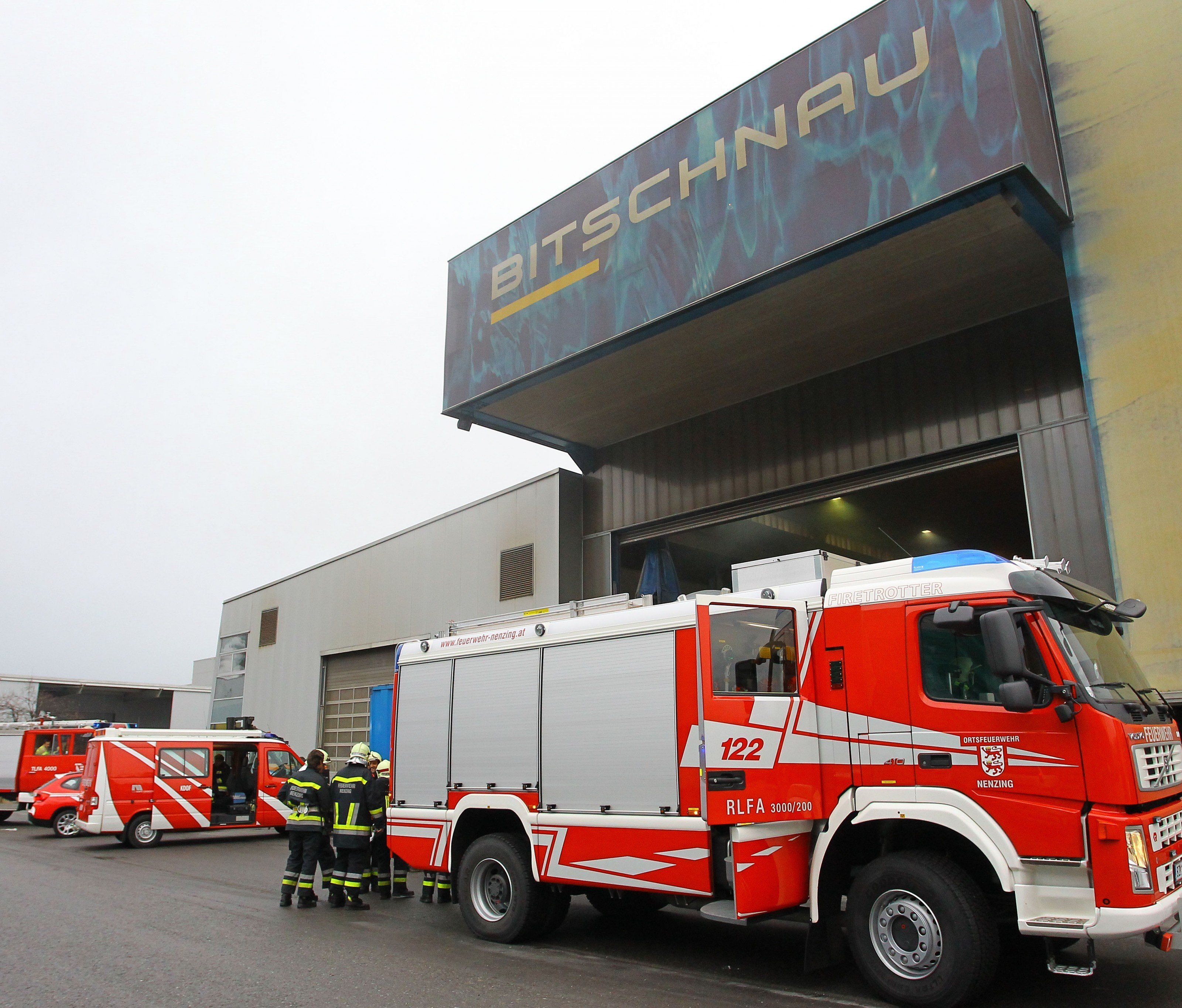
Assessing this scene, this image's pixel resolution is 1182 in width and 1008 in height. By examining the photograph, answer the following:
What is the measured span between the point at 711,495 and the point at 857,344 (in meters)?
3.84

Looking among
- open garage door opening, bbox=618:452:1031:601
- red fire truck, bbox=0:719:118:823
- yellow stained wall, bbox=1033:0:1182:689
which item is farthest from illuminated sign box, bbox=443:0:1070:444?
red fire truck, bbox=0:719:118:823

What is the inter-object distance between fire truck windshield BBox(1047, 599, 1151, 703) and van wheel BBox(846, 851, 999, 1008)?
151cm

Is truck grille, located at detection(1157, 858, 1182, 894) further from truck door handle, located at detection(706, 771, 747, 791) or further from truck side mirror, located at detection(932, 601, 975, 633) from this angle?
truck door handle, located at detection(706, 771, 747, 791)

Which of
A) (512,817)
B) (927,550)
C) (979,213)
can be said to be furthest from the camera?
(927,550)

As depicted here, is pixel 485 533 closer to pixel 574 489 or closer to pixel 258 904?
pixel 574 489

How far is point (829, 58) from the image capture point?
12.7 metres

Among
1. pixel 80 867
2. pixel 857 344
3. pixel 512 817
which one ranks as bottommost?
pixel 80 867

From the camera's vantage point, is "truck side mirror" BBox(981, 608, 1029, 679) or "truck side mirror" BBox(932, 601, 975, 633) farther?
"truck side mirror" BBox(932, 601, 975, 633)

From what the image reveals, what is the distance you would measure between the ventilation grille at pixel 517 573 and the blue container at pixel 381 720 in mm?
4597

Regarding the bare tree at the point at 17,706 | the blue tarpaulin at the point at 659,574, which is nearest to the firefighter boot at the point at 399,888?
the blue tarpaulin at the point at 659,574

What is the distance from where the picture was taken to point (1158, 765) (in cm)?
568

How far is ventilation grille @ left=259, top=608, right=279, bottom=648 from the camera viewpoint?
28.5 metres

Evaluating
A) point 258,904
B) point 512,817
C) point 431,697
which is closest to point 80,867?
point 258,904

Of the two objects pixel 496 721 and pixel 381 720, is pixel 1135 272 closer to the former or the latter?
pixel 496 721
